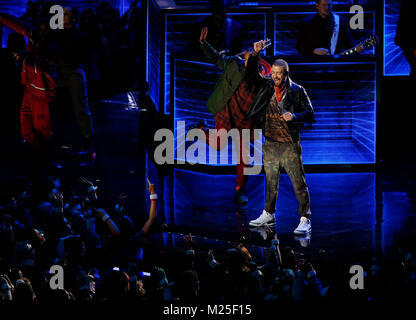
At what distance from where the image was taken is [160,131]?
1146 cm

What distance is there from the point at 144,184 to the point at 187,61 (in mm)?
1402

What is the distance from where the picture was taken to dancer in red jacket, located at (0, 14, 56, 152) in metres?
11.0

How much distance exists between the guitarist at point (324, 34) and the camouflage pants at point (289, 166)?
196 centimetres

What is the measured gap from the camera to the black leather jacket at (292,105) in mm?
9359

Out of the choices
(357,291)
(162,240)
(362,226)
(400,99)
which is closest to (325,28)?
(400,99)

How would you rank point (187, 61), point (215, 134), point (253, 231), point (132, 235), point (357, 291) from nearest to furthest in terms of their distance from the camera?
point (357, 291), point (132, 235), point (253, 231), point (215, 134), point (187, 61)

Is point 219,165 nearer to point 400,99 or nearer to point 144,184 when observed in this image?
point 144,184

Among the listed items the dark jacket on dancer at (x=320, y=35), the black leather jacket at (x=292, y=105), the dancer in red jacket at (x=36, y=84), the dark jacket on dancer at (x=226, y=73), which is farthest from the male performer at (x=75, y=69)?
the black leather jacket at (x=292, y=105)

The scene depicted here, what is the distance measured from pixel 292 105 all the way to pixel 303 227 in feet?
Result: 3.60

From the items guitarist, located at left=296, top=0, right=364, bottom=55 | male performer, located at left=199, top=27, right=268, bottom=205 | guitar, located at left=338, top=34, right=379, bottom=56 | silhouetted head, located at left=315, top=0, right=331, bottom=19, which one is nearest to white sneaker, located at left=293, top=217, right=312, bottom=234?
male performer, located at left=199, top=27, right=268, bottom=205

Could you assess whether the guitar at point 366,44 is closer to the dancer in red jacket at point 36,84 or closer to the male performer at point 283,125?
the male performer at point 283,125

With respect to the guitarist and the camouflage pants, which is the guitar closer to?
the guitarist
